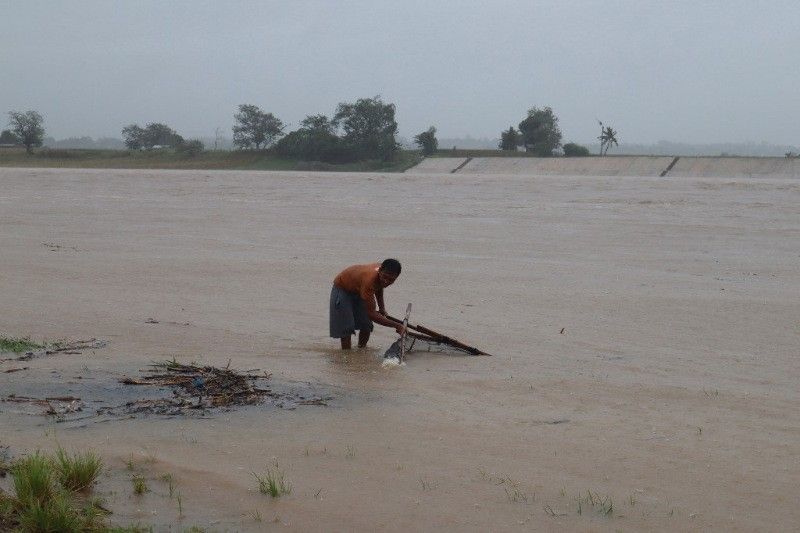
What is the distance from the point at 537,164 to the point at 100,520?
59.8m

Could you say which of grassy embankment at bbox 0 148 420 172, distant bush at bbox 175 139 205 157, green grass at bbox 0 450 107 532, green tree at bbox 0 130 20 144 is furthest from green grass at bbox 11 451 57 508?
green tree at bbox 0 130 20 144

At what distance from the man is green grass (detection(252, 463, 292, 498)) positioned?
10.6ft

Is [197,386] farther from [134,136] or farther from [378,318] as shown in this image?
[134,136]

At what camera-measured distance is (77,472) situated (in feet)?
17.4

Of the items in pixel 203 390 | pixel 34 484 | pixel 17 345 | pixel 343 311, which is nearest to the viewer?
pixel 34 484

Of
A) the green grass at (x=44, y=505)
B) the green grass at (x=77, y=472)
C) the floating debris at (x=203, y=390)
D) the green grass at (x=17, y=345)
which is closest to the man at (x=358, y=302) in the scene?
the floating debris at (x=203, y=390)

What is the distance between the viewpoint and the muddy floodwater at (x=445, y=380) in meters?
5.42

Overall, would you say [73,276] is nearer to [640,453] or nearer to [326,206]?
[640,453]

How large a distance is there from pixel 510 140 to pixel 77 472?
73.9m

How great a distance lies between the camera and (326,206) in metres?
30.5

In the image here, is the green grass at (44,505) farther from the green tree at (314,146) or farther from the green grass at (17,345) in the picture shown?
the green tree at (314,146)

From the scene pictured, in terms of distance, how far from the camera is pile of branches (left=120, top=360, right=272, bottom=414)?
7000mm

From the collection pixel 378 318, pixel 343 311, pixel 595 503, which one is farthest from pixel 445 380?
pixel 595 503

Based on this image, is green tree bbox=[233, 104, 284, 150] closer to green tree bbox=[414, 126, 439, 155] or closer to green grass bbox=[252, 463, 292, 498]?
green tree bbox=[414, 126, 439, 155]
